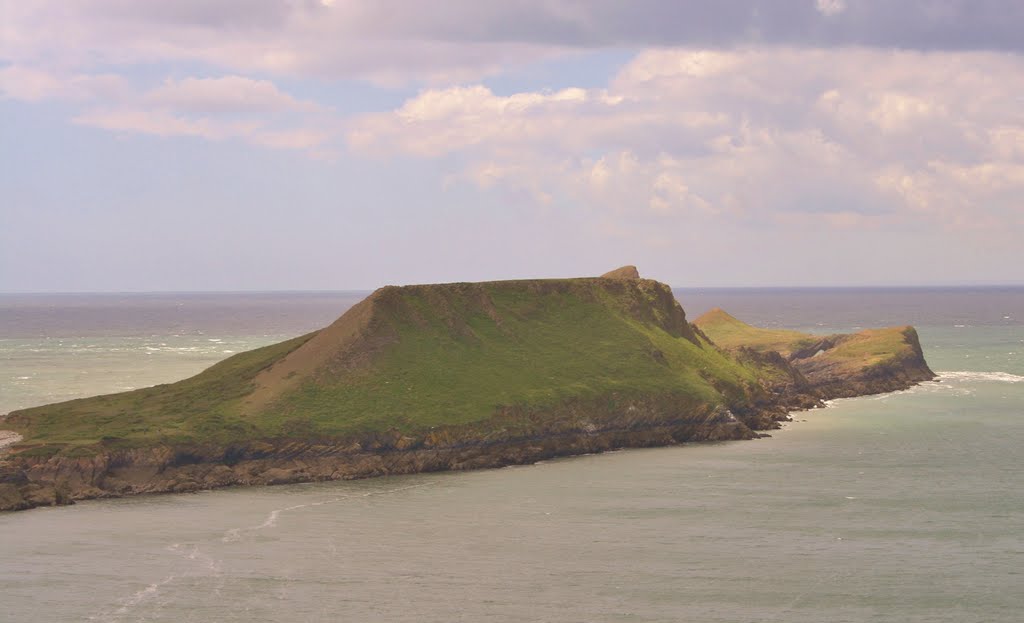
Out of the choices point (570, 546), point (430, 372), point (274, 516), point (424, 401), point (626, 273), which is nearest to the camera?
point (570, 546)

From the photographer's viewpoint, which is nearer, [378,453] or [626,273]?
[378,453]

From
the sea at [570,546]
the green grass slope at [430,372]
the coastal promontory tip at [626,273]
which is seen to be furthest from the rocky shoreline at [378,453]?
the coastal promontory tip at [626,273]

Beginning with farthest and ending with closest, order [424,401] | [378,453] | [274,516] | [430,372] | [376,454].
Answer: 1. [430,372]
2. [424,401]
3. [378,453]
4. [376,454]
5. [274,516]

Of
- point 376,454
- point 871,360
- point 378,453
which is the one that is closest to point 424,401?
point 378,453

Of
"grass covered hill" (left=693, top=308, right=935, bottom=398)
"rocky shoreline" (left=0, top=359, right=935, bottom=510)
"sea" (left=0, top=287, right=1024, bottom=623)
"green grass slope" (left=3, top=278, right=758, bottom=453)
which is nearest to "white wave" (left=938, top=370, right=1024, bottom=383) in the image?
"grass covered hill" (left=693, top=308, right=935, bottom=398)

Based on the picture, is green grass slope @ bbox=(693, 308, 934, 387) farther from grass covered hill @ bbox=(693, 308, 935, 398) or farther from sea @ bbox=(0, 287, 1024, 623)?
sea @ bbox=(0, 287, 1024, 623)

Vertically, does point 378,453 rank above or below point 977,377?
above

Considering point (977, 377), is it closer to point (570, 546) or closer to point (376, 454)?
point (376, 454)
